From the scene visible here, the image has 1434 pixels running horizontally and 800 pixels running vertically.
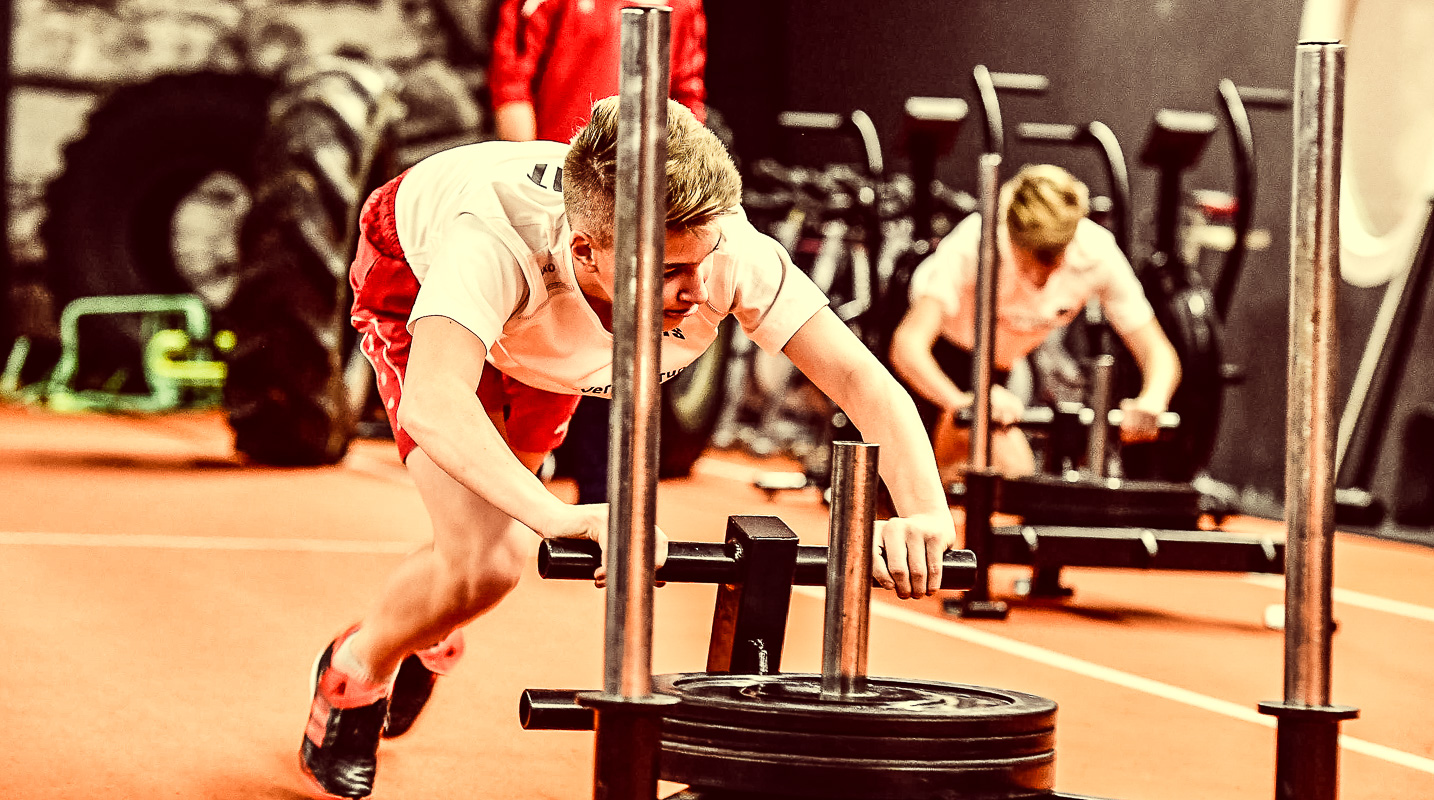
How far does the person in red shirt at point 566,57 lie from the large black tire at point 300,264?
1.66m

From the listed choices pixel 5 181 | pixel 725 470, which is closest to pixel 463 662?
pixel 725 470

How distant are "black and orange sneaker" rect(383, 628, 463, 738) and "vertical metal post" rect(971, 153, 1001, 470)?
157cm

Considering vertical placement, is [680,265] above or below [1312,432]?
above

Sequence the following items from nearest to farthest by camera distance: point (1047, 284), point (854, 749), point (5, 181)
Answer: point (854, 749) → point (1047, 284) → point (5, 181)

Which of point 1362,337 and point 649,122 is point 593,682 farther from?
point 1362,337

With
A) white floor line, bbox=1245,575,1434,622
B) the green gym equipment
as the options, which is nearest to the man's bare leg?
white floor line, bbox=1245,575,1434,622

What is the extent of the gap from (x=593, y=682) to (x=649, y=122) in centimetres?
161

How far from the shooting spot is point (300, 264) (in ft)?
16.0

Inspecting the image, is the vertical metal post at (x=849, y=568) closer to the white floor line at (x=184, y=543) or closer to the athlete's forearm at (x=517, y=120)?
the athlete's forearm at (x=517, y=120)

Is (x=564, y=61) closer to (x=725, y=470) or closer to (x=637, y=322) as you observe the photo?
(x=637, y=322)

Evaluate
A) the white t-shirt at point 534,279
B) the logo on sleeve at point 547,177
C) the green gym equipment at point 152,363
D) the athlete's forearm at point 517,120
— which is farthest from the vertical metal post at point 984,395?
the green gym equipment at point 152,363

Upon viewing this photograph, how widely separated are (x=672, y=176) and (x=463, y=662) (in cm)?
151

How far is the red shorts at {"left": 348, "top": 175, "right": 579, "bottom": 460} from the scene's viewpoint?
202cm

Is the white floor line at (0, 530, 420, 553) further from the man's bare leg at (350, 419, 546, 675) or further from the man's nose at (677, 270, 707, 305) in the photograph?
the man's nose at (677, 270, 707, 305)
